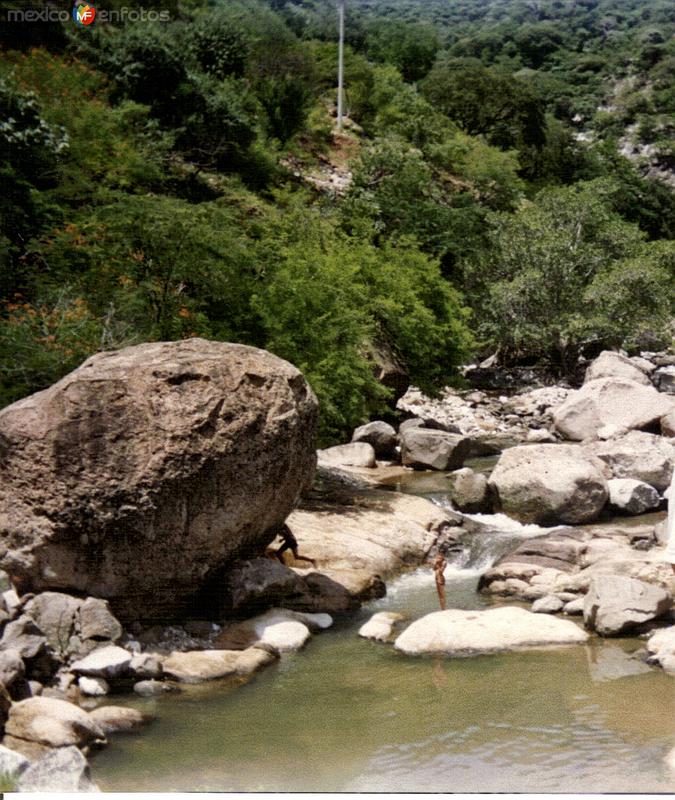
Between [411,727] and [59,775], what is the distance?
7.93 feet

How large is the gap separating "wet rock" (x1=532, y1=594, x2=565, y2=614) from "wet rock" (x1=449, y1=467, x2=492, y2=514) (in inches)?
155

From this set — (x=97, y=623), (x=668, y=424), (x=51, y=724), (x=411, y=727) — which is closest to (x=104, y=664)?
(x=97, y=623)

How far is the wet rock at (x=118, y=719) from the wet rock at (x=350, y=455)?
29.6 feet

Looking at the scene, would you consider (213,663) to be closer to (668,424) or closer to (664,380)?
(668,424)

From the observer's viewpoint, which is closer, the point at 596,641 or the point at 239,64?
the point at 596,641

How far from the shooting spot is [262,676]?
8.02m

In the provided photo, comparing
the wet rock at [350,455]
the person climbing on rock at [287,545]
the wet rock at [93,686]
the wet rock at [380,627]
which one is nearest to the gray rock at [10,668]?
the wet rock at [93,686]

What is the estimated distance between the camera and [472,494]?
13711mm

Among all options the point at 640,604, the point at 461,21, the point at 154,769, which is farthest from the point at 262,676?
the point at 461,21

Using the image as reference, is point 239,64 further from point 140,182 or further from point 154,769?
point 154,769

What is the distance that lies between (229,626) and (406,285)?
34.9 ft

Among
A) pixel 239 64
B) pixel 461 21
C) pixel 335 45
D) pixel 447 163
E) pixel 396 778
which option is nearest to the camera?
pixel 396 778

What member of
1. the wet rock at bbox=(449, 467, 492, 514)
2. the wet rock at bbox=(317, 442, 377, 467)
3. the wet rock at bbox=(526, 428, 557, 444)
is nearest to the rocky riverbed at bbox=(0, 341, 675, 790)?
the wet rock at bbox=(449, 467, 492, 514)

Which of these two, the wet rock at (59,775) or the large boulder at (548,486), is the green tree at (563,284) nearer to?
the large boulder at (548,486)
